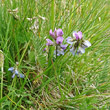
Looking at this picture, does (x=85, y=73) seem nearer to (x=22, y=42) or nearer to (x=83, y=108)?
(x=83, y=108)

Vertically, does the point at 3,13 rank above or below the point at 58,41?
above

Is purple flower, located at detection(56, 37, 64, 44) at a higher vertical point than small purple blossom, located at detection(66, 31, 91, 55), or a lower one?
higher

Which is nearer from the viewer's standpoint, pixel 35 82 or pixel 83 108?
pixel 83 108

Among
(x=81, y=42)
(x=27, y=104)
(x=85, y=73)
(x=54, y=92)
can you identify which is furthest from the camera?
(x=85, y=73)

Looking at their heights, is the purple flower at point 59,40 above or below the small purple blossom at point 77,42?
above

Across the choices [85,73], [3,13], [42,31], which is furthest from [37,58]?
[3,13]

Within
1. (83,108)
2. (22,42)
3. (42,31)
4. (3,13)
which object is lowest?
(83,108)

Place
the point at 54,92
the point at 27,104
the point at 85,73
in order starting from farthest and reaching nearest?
1. the point at 85,73
2. the point at 54,92
3. the point at 27,104

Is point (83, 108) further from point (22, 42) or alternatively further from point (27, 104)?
point (22, 42)

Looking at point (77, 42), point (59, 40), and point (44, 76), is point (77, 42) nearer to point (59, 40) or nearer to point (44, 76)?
point (59, 40)

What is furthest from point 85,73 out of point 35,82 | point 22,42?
point 22,42

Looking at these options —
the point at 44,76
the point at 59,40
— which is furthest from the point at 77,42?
the point at 44,76
